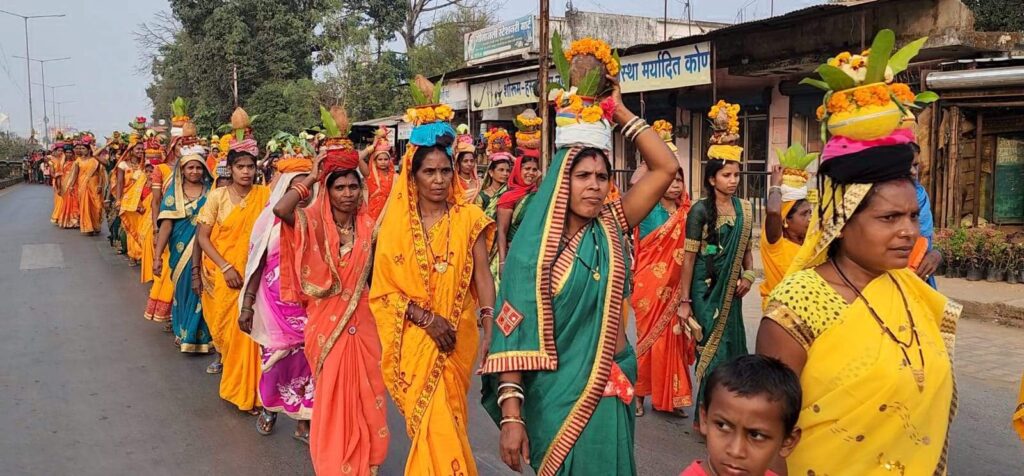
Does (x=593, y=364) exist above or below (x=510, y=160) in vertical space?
below

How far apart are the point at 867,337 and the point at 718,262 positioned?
9.96 ft

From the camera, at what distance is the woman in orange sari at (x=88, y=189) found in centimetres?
1844

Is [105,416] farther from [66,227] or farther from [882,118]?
[66,227]

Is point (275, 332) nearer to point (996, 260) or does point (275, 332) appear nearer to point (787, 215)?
point (787, 215)

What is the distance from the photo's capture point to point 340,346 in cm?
452

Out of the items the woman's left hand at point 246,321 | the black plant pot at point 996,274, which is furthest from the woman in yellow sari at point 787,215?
the black plant pot at point 996,274

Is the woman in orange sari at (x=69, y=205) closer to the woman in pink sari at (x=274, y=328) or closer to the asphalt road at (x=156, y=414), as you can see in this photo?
the asphalt road at (x=156, y=414)

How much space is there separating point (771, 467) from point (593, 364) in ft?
2.54

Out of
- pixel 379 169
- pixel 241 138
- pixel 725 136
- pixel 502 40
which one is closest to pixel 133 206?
pixel 379 169

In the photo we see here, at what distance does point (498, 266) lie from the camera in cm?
764

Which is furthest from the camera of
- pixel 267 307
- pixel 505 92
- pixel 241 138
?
pixel 505 92

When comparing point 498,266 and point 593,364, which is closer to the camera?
point 593,364

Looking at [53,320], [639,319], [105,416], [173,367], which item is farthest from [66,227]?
[639,319]

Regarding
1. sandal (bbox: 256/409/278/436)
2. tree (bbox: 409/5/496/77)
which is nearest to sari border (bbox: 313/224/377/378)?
sandal (bbox: 256/409/278/436)
